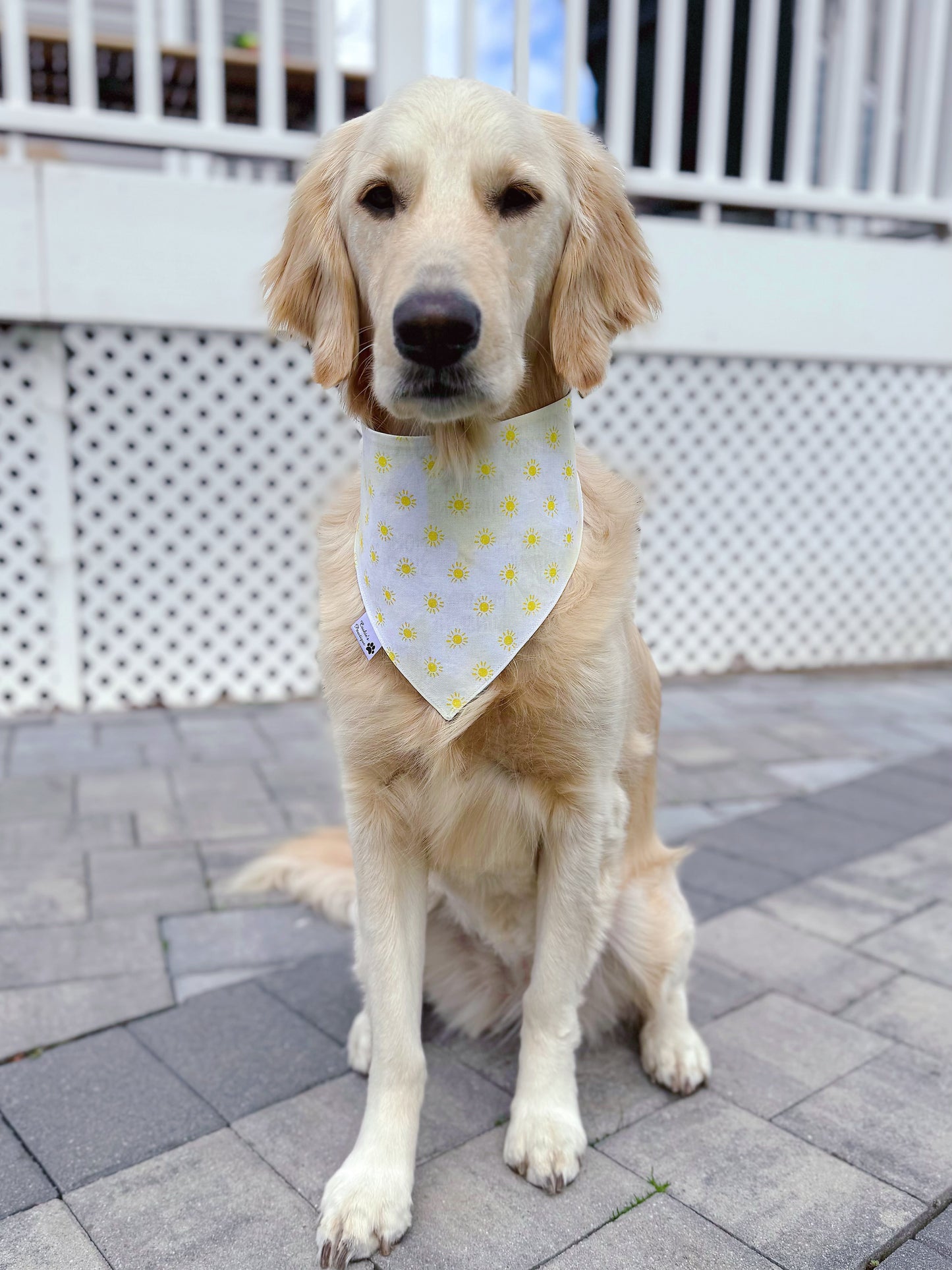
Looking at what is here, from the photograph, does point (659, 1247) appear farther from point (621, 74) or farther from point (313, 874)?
point (621, 74)

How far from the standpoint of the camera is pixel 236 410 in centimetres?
494

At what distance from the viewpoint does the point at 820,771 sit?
13.3 ft

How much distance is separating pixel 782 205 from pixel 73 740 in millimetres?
4170

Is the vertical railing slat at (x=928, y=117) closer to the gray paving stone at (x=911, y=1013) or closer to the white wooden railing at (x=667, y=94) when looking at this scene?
the white wooden railing at (x=667, y=94)

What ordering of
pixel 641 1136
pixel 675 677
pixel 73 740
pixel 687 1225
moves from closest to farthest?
pixel 687 1225 → pixel 641 1136 → pixel 73 740 → pixel 675 677

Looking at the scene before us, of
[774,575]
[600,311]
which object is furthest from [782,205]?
[600,311]

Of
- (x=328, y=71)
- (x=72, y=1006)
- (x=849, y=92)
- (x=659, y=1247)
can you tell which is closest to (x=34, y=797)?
(x=72, y=1006)

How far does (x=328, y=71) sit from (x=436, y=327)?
3.69 meters

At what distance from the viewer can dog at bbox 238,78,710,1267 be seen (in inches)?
60.6

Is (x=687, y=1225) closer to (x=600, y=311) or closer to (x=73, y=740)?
(x=600, y=311)

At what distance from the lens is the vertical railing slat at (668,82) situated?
Result: 4828 mm

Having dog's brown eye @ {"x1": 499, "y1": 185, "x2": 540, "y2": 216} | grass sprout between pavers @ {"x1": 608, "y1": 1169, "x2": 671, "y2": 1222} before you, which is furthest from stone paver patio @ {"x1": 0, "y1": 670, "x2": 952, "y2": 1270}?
dog's brown eye @ {"x1": 499, "y1": 185, "x2": 540, "y2": 216}

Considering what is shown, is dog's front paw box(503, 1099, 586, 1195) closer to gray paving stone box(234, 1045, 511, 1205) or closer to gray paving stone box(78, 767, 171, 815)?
gray paving stone box(234, 1045, 511, 1205)

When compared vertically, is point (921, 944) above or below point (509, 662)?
below
